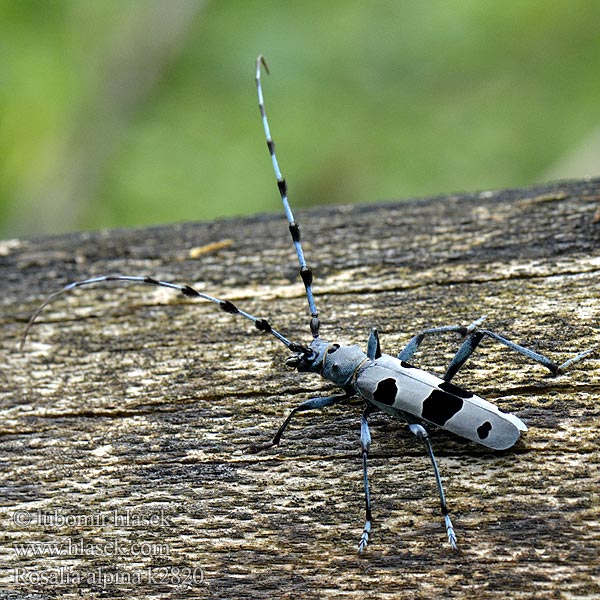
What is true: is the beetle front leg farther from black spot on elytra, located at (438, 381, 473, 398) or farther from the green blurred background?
the green blurred background

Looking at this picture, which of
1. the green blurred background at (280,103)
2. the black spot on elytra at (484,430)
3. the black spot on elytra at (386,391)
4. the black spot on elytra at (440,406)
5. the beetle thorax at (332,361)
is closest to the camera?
the black spot on elytra at (484,430)

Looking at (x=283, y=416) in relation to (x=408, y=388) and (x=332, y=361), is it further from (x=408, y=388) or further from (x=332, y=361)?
(x=408, y=388)

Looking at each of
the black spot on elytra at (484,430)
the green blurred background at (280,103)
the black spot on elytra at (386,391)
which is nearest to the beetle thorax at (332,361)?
the black spot on elytra at (386,391)

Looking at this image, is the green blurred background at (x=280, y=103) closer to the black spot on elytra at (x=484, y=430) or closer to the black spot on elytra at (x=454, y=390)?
the black spot on elytra at (x=454, y=390)

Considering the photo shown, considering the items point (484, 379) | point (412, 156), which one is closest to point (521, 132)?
point (412, 156)

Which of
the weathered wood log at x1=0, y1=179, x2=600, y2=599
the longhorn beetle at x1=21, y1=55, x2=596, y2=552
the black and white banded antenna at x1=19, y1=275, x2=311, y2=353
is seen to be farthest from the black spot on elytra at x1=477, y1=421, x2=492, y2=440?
the black and white banded antenna at x1=19, y1=275, x2=311, y2=353

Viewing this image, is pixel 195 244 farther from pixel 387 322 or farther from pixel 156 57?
pixel 156 57
